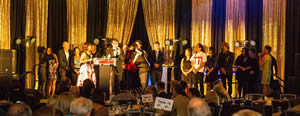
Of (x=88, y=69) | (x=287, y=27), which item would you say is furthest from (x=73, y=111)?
(x=287, y=27)

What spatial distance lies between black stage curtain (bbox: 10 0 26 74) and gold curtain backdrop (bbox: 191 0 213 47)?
521cm

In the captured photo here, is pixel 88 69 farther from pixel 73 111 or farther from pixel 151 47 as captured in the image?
pixel 73 111

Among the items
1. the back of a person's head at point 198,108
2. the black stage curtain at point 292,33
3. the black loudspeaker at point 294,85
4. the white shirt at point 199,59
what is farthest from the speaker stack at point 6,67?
the back of a person's head at point 198,108

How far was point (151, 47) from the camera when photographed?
1509 cm

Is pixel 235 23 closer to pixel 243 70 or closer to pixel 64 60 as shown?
pixel 243 70

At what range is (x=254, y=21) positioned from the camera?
13656 mm

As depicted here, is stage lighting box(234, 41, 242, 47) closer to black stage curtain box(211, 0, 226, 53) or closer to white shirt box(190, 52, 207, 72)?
black stage curtain box(211, 0, 226, 53)

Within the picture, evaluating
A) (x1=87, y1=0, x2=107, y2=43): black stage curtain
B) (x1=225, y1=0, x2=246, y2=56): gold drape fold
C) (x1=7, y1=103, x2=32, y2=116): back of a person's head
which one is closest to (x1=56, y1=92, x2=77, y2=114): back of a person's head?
(x1=7, y1=103, x2=32, y2=116): back of a person's head

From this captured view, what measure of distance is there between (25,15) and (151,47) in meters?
4.04

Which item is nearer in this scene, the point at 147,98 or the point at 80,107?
the point at 80,107

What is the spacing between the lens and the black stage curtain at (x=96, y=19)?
15.3 metres

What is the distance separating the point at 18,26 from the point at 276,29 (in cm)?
762

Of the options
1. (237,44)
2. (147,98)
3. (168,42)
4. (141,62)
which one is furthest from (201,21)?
(147,98)

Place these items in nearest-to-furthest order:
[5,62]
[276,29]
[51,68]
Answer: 1. [5,62]
2. [51,68]
3. [276,29]
